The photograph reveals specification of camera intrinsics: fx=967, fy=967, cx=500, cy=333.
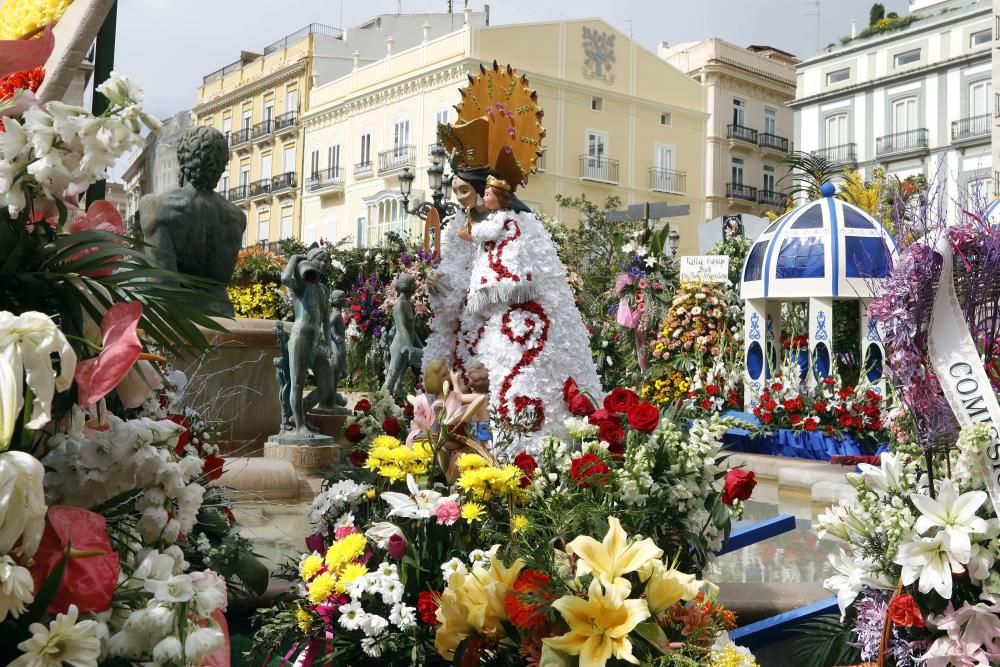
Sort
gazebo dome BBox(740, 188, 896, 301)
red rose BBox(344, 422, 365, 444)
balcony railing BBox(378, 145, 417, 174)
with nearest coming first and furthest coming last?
red rose BBox(344, 422, 365, 444) < gazebo dome BBox(740, 188, 896, 301) < balcony railing BBox(378, 145, 417, 174)

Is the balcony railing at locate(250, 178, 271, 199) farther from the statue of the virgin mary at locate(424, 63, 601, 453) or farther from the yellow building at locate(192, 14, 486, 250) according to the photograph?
the statue of the virgin mary at locate(424, 63, 601, 453)

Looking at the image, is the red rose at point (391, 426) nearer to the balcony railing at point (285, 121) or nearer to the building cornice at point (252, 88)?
the balcony railing at point (285, 121)

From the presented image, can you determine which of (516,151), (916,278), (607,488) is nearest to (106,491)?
(607,488)

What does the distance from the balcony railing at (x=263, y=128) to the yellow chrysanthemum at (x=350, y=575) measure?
4006cm

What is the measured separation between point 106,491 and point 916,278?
2274mm

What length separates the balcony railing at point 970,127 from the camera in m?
30.4

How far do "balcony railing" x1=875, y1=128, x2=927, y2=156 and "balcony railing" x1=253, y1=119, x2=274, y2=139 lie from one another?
24.0 metres

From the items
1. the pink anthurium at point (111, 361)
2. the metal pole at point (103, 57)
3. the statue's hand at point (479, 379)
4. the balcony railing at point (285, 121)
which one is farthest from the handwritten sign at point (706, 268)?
the balcony railing at point (285, 121)

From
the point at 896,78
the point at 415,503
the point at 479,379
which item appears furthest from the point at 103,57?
the point at 896,78

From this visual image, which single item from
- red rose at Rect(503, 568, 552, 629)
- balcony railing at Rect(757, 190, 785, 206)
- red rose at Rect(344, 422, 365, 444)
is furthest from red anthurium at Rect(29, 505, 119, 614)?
balcony railing at Rect(757, 190, 785, 206)

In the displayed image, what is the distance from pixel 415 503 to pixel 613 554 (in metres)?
0.92

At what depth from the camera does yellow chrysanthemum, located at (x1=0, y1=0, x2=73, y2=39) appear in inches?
56.6

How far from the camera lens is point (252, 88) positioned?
42.1 meters

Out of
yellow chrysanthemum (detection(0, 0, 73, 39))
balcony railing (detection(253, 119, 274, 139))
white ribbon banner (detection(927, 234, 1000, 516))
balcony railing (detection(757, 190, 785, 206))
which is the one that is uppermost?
balcony railing (detection(253, 119, 274, 139))
